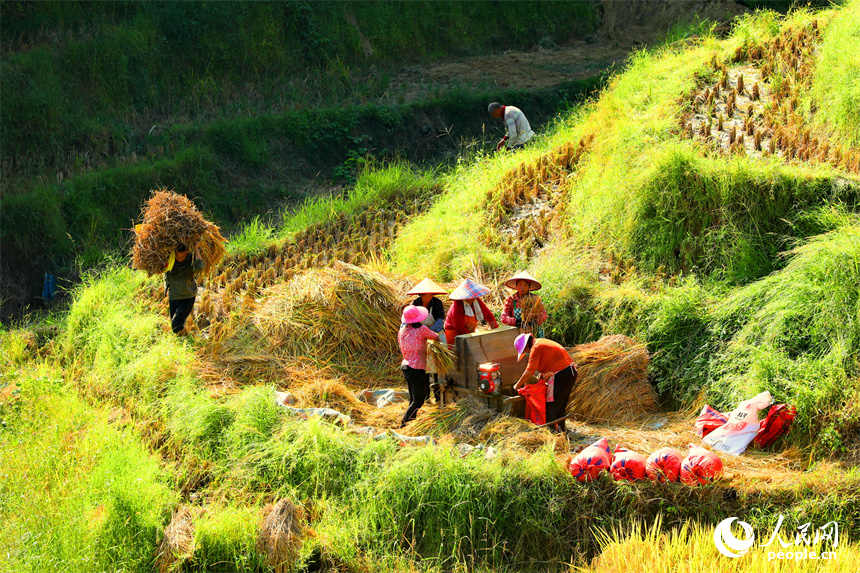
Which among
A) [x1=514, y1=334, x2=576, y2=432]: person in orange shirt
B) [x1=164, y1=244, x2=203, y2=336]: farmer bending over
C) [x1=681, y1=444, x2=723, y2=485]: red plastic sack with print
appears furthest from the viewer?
[x1=164, y1=244, x2=203, y2=336]: farmer bending over

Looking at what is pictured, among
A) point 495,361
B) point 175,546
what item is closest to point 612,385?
point 495,361

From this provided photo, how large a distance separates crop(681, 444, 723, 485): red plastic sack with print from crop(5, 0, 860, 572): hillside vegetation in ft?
0.29

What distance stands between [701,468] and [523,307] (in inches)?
99.0

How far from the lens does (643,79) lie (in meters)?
11.7

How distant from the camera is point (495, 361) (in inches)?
273

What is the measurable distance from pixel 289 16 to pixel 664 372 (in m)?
13.4

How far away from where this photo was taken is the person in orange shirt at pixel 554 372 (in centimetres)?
657

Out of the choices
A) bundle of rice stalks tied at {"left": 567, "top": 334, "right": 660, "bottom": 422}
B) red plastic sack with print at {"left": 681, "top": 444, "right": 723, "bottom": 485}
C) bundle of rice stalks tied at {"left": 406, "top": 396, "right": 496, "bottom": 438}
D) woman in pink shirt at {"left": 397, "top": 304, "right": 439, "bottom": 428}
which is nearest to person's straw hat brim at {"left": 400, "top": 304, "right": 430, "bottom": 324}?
woman in pink shirt at {"left": 397, "top": 304, "right": 439, "bottom": 428}

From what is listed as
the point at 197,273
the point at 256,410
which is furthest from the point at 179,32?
the point at 256,410

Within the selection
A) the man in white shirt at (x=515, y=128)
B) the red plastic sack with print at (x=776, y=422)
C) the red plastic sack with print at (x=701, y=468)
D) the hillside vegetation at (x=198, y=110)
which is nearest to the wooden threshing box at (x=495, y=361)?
the red plastic sack with print at (x=701, y=468)

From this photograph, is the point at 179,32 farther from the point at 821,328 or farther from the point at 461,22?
the point at 821,328

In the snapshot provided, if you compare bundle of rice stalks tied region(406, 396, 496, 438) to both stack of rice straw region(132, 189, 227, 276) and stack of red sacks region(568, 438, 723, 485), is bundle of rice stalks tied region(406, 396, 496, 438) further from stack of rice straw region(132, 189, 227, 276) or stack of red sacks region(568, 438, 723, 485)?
stack of rice straw region(132, 189, 227, 276)

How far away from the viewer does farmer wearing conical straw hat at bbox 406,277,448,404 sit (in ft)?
23.8

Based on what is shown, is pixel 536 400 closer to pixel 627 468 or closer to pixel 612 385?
pixel 612 385
